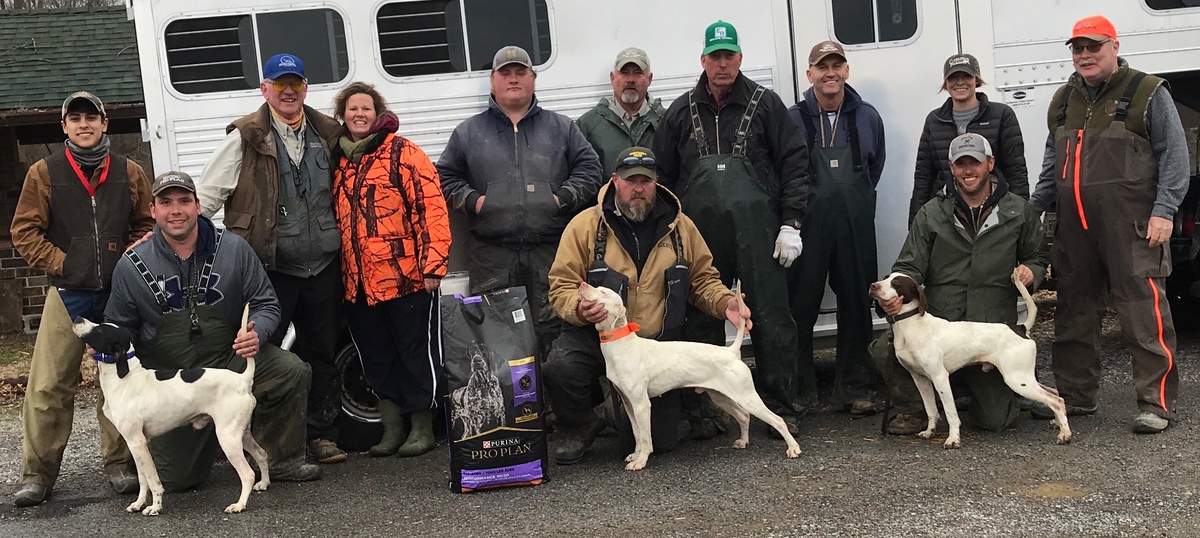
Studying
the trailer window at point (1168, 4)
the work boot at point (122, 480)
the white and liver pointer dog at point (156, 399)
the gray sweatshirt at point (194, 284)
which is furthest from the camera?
the trailer window at point (1168, 4)

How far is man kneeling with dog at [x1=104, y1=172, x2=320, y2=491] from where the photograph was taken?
4.90 m

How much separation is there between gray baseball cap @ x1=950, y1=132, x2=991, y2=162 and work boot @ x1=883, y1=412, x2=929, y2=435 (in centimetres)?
128

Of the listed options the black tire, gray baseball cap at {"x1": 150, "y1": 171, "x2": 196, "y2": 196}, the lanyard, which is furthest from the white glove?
the lanyard

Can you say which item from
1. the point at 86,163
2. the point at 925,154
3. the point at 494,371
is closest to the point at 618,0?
the point at 925,154

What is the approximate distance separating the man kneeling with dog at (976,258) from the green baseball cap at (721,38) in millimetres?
1176

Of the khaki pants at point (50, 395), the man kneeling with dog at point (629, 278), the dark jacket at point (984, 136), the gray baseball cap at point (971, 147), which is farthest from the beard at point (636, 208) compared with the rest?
the khaki pants at point (50, 395)

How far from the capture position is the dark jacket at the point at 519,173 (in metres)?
5.74

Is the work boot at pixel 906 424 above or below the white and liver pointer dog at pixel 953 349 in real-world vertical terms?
below

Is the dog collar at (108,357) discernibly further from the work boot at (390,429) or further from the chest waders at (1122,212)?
the chest waders at (1122,212)

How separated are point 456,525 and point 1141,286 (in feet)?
11.0

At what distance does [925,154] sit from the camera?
591 cm

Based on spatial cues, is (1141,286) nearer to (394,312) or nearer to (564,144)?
(564,144)

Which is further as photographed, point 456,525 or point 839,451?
point 839,451

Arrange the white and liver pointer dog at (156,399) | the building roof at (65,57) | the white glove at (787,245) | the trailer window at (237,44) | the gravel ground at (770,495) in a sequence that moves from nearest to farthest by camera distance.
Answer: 1. the gravel ground at (770,495)
2. the white and liver pointer dog at (156,399)
3. the white glove at (787,245)
4. the trailer window at (237,44)
5. the building roof at (65,57)
